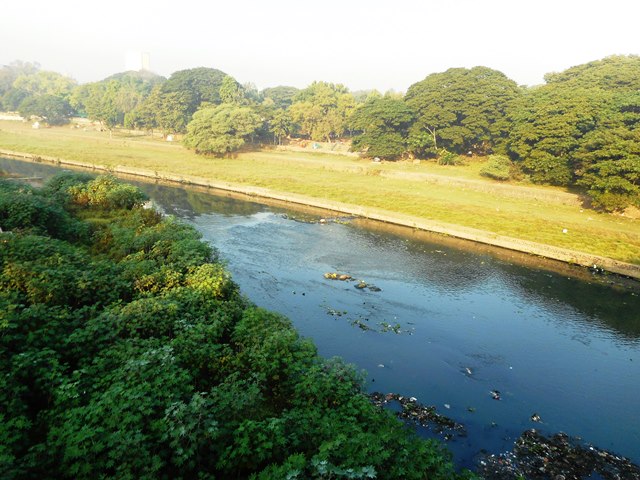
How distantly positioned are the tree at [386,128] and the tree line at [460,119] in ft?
0.57

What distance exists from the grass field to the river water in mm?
5793

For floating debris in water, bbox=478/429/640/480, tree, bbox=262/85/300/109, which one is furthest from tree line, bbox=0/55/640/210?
floating debris in water, bbox=478/429/640/480

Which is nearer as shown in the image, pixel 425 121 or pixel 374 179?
pixel 374 179

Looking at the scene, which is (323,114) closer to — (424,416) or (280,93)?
(280,93)

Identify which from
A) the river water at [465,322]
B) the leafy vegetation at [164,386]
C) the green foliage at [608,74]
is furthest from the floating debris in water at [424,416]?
the green foliage at [608,74]

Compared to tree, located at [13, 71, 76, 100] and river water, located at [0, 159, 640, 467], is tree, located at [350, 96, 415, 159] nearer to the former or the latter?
river water, located at [0, 159, 640, 467]

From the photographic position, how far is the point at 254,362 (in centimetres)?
1283

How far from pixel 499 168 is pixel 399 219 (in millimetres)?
21089

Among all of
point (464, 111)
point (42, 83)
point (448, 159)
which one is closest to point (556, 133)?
point (448, 159)

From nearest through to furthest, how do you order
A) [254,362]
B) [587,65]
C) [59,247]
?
Result: [254,362] → [59,247] → [587,65]

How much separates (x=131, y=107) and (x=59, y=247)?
351ft

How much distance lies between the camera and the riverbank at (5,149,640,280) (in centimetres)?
3394

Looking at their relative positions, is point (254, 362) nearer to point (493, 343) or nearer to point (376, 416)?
point (376, 416)

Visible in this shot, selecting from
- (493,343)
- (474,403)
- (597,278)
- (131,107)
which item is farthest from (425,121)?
(131,107)
